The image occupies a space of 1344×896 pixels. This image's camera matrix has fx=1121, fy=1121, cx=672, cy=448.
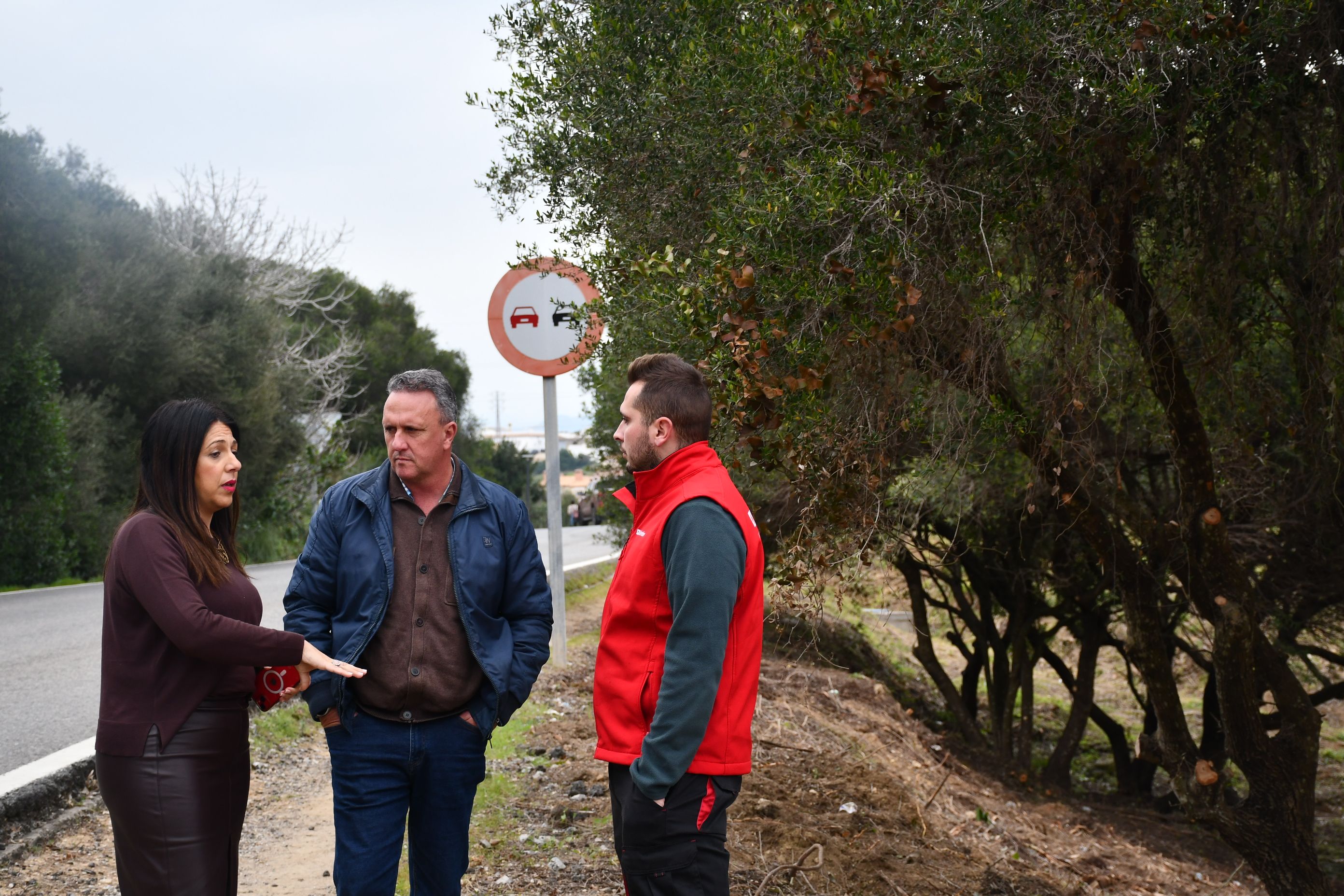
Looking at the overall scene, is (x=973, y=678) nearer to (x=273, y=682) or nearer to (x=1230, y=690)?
(x=1230, y=690)

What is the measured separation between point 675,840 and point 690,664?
48 centimetres

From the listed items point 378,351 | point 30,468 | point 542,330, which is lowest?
point 30,468

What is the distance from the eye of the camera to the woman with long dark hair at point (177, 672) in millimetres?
2982

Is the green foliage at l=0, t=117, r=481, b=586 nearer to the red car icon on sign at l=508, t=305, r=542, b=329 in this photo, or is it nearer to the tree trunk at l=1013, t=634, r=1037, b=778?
the red car icon on sign at l=508, t=305, r=542, b=329

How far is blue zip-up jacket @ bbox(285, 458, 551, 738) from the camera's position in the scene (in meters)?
3.35

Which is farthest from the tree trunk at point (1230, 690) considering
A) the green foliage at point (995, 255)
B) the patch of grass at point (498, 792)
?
the patch of grass at point (498, 792)

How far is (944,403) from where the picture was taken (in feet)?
18.3

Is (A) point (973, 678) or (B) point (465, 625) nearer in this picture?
(B) point (465, 625)

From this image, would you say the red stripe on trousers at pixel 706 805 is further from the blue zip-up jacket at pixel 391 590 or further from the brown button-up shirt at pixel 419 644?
the brown button-up shirt at pixel 419 644

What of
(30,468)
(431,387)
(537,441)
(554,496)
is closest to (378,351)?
(30,468)

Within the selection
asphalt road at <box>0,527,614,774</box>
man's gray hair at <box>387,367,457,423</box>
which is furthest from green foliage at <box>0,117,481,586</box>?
man's gray hair at <box>387,367,457,423</box>

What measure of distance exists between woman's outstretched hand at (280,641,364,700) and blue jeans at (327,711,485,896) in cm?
17

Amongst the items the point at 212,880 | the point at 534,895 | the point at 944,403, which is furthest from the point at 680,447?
the point at 944,403

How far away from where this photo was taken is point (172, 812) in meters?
3.00
